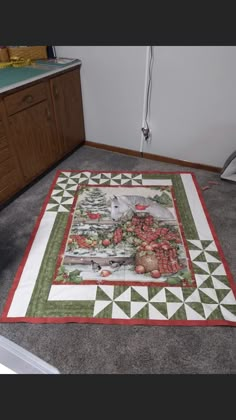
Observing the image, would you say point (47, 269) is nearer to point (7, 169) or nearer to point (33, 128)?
point (7, 169)

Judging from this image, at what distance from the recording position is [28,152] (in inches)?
82.9

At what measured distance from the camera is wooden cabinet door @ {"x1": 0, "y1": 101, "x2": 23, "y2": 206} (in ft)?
6.02

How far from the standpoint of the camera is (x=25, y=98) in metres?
1.94

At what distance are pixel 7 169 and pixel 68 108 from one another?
0.90 metres

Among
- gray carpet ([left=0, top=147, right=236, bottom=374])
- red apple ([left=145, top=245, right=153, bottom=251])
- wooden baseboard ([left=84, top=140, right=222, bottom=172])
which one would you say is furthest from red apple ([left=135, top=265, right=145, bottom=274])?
wooden baseboard ([left=84, top=140, right=222, bottom=172])

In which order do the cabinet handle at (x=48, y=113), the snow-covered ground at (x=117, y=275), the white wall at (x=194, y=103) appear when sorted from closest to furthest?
the snow-covered ground at (x=117, y=275)
the white wall at (x=194, y=103)
the cabinet handle at (x=48, y=113)

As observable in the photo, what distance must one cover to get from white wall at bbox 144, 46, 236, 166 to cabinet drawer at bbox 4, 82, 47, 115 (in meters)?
0.93

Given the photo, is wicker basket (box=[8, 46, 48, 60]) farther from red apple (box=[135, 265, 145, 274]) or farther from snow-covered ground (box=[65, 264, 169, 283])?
red apple (box=[135, 265, 145, 274])

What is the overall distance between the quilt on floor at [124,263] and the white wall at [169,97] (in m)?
0.51

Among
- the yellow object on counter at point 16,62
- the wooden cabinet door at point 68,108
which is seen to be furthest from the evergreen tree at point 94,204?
the yellow object on counter at point 16,62

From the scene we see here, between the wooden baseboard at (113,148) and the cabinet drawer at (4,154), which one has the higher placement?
the cabinet drawer at (4,154)

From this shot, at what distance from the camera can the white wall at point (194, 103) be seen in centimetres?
205

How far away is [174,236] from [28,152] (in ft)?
4.16

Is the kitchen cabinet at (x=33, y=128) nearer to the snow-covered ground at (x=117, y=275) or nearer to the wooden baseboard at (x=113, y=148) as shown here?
the wooden baseboard at (x=113, y=148)
